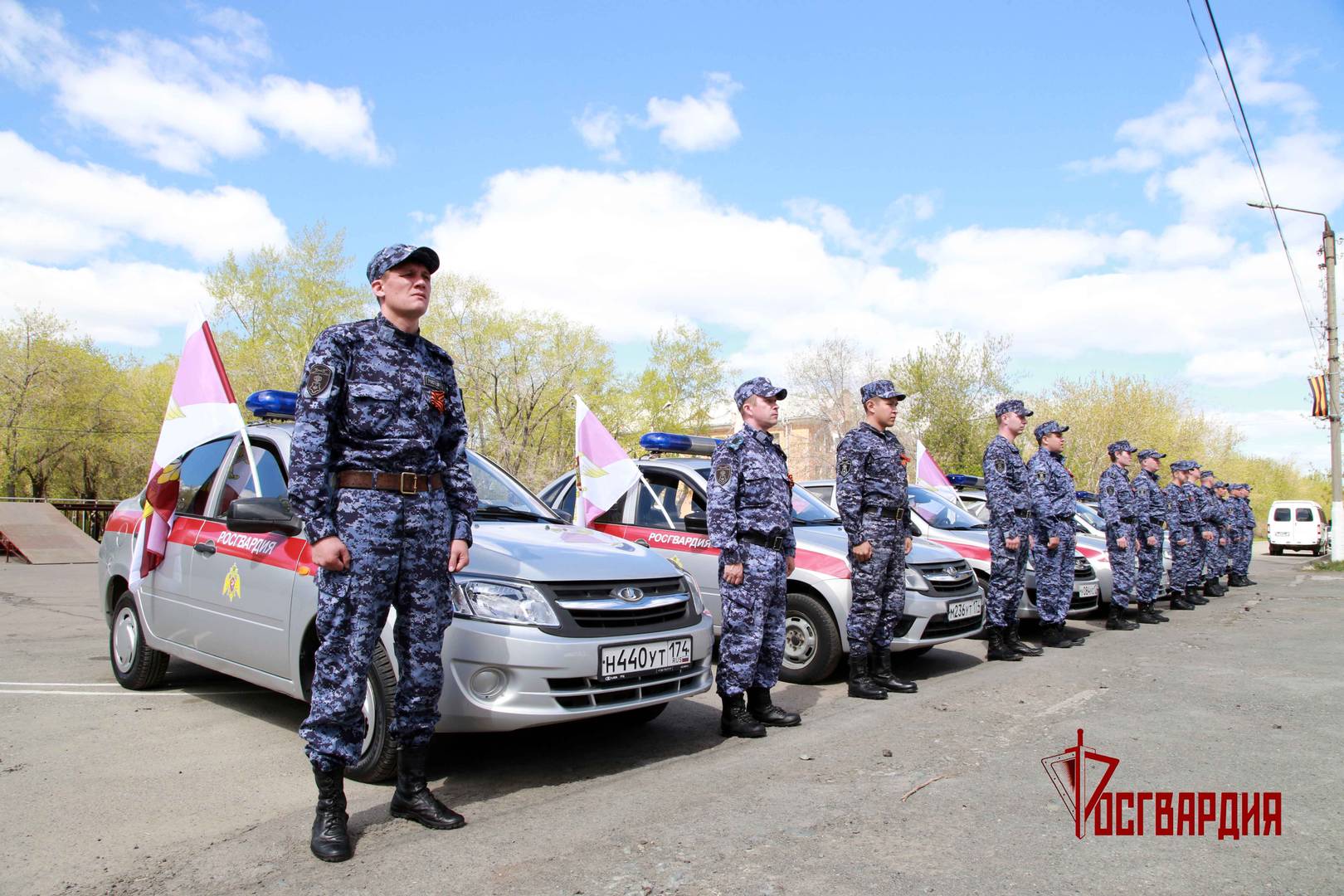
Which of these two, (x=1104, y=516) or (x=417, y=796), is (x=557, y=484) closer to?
(x=417, y=796)

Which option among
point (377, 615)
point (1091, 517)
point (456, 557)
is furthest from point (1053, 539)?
point (377, 615)

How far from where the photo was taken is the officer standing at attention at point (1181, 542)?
12.6 meters

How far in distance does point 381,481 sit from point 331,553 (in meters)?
0.33

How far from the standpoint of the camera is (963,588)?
6805mm

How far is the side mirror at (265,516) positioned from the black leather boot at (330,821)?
1.27m

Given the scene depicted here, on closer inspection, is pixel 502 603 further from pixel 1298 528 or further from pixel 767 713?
pixel 1298 528

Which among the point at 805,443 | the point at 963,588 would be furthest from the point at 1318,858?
the point at 805,443

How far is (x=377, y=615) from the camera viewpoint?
3.33m

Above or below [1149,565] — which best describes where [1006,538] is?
above

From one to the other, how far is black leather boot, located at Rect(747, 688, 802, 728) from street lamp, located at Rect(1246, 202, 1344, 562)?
22342 millimetres

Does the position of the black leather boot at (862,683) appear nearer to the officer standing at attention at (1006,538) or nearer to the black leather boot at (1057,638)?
the officer standing at attention at (1006,538)

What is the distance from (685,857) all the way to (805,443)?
45.9 metres

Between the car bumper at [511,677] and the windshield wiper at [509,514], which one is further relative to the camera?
the windshield wiper at [509,514]

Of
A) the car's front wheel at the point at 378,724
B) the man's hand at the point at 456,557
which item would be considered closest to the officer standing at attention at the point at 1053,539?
the man's hand at the point at 456,557
